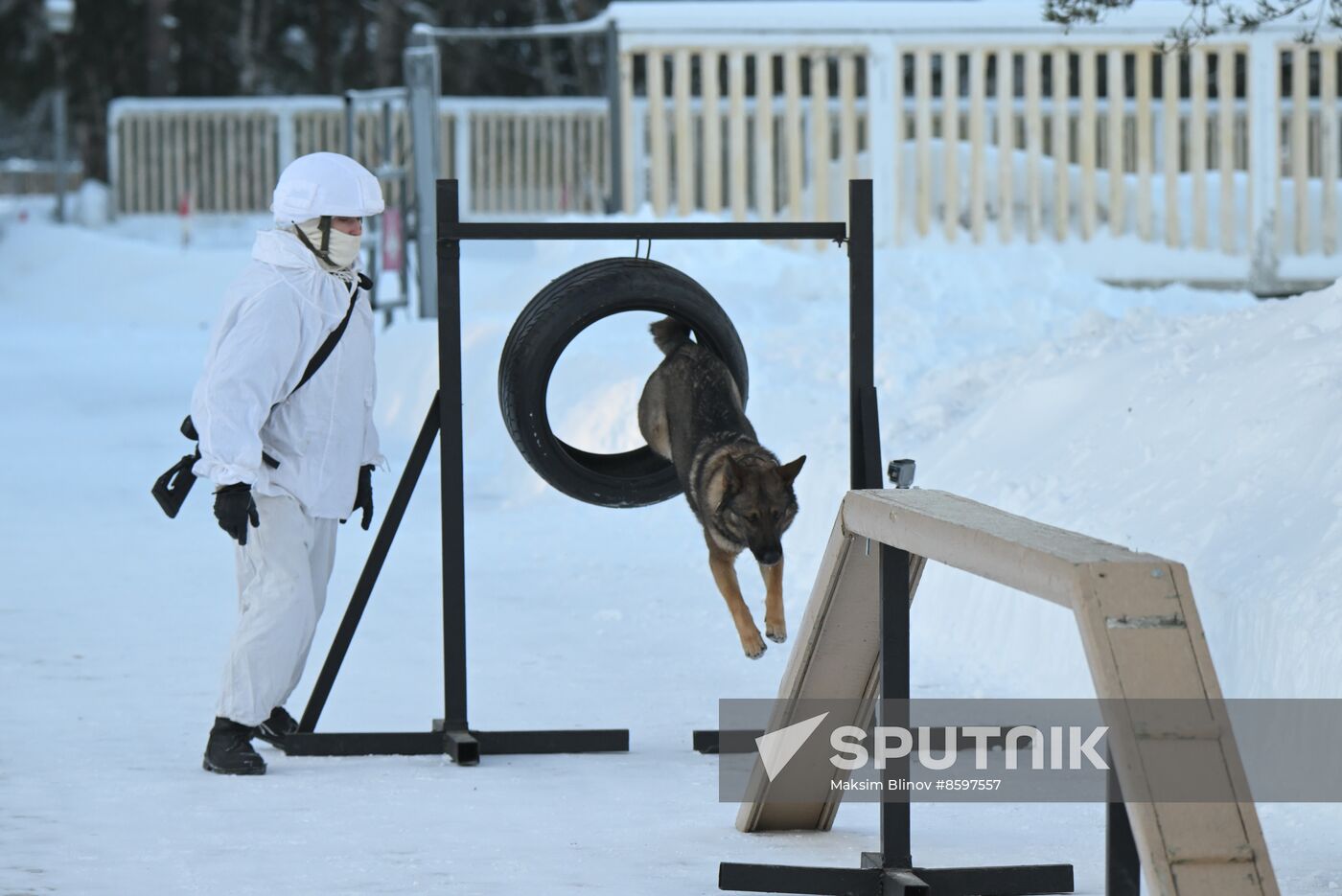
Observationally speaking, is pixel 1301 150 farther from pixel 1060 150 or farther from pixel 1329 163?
pixel 1060 150

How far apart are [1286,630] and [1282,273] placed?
1334 centimetres

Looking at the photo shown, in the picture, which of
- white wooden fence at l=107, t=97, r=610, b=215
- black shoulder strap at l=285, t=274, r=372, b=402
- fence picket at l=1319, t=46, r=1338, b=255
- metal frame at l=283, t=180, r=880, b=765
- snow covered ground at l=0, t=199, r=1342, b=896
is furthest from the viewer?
white wooden fence at l=107, t=97, r=610, b=215

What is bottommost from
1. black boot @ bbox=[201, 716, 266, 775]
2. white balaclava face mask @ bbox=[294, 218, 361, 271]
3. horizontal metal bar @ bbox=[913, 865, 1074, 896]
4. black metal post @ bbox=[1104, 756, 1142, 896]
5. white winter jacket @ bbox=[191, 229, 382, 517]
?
black boot @ bbox=[201, 716, 266, 775]

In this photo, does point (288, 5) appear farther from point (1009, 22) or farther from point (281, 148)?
point (1009, 22)

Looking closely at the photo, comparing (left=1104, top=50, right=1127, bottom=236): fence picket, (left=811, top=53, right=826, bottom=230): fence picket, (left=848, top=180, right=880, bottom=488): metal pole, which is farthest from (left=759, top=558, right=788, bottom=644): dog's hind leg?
(left=1104, top=50, right=1127, bottom=236): fence picket

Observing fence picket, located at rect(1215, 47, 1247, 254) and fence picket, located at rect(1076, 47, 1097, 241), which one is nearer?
fence picket, located at rect(1076, 47, 1097, 241)

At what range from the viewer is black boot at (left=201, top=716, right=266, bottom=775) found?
5.92m

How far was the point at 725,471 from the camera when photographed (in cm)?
622

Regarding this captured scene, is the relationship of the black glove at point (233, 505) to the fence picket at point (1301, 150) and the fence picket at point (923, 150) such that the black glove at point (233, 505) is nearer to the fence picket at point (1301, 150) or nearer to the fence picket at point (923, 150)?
the fence picket at point (923, 150)

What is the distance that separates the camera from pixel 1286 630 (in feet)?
19.2

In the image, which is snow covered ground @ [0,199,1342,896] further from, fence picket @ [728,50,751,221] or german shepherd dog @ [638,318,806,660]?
fence picket @ [728,50,751,221]

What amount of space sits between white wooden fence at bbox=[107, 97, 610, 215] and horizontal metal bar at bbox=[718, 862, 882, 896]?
26.2 metres

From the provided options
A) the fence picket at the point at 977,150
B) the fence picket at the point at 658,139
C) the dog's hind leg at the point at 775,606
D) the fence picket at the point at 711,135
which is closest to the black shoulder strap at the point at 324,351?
the dog's hind leg at the point at 775,606

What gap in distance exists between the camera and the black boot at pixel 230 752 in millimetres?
5918
